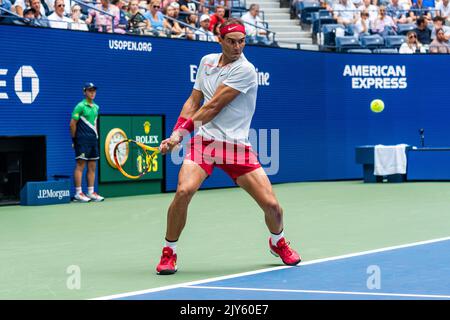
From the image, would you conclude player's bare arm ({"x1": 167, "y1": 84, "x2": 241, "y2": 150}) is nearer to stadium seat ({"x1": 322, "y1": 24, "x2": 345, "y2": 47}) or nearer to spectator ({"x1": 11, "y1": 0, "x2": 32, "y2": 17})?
spectator ({"x1": 11, "y1": 0, "x2": 32, "y2": 17})

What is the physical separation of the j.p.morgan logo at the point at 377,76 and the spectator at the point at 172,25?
5.59 metres

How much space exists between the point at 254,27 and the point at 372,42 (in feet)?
12.4

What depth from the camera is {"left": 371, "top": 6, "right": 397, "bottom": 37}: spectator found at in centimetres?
2597

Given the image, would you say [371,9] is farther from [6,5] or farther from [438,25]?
[6,5]

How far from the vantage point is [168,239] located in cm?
854

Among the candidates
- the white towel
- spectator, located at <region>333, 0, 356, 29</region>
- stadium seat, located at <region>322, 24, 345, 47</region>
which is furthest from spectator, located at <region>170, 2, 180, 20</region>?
the white towel

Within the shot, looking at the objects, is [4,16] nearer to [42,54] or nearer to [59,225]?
[42,54]

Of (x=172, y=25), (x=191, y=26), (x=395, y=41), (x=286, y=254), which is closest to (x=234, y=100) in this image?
(x=286, y=254)

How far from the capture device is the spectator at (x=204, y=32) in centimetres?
2138

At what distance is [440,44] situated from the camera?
82.9 ft

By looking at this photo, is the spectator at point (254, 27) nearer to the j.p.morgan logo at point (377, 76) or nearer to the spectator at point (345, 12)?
the spectator at point (345, 12)

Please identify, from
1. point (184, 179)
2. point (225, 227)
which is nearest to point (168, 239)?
point (184, 179)

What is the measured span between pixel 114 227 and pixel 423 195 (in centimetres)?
769

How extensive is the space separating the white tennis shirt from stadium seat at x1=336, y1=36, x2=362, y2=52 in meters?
16.6
